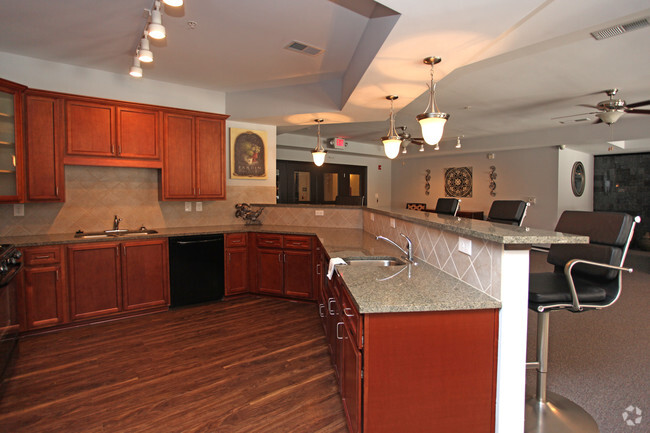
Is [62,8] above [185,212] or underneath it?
above

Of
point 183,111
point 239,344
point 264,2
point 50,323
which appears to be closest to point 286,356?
point 239,344

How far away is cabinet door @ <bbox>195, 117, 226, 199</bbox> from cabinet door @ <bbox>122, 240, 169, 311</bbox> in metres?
0.88

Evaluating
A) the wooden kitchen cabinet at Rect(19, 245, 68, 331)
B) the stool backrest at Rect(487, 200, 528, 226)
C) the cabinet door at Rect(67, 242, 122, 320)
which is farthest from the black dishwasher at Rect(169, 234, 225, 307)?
the stool backrest at Rect(487, 200, 528, 226)

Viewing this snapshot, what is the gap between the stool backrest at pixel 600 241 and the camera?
1829 mm

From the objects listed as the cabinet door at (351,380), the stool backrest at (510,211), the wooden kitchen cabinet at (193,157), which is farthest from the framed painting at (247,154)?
the cabinet door at (351,380)

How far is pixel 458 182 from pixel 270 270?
260 inches

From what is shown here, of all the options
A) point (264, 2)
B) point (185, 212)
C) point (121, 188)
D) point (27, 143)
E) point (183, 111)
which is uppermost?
point (264, 2)

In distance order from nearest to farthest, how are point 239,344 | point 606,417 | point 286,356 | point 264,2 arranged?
1. point 606,417
2. point 264,2
3. point 286,356
4. point 239,344

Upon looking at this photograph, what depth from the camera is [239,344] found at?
2947 millimetres

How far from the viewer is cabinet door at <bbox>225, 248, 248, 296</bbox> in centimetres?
411

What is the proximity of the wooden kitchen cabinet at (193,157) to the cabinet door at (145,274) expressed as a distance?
0.67 metres

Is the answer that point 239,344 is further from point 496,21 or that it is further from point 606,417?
point 496,21

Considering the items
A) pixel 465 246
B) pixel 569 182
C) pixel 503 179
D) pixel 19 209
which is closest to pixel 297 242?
pixel 465 246

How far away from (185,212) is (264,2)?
2.87 meters
